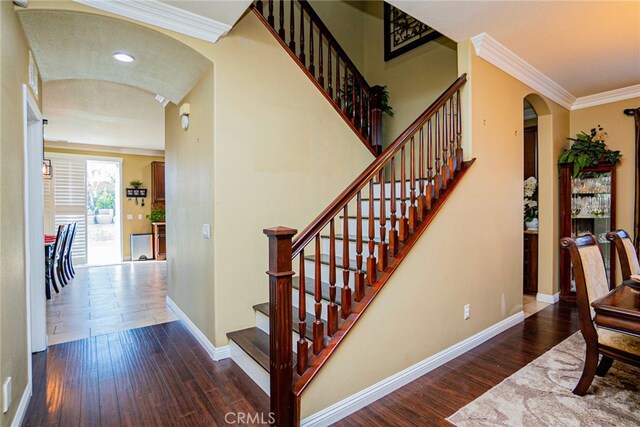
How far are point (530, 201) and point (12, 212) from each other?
18.9ft

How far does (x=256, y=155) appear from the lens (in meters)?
2.90

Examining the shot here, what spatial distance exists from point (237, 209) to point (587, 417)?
2806 mm

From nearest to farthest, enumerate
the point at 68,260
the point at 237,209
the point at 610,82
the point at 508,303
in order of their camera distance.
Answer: the point at 237,209 < the point at 508,303 < the point at 610,82 < the point at 68,260

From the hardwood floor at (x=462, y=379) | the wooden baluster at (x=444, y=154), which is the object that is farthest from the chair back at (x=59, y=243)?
the wooden baluster at (x=444, y=154)

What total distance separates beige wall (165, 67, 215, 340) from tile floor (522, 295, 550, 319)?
3.66m

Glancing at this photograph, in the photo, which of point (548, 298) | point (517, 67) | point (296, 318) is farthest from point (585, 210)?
point (296, 318)

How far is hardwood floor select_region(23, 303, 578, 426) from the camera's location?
2014 millimetres

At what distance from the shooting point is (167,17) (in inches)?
93.7

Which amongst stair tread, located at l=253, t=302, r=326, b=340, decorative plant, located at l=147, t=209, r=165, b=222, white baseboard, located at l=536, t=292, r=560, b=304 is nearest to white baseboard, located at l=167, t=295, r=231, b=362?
stair tread, located at l=253, t=302, r=326, b=340

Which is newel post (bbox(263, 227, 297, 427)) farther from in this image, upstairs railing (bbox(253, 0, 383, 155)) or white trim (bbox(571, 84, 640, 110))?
white trim (bbox(571, 84, 640, 110))

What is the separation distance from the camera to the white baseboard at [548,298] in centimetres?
432

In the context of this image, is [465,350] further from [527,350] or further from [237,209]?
[237,209]

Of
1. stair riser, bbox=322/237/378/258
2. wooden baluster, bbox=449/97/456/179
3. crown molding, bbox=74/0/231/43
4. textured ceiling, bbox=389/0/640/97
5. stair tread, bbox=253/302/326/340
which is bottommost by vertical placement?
stair tread, bbox=253/302/326/340

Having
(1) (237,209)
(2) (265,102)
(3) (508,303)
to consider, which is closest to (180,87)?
(2) (265,102)
